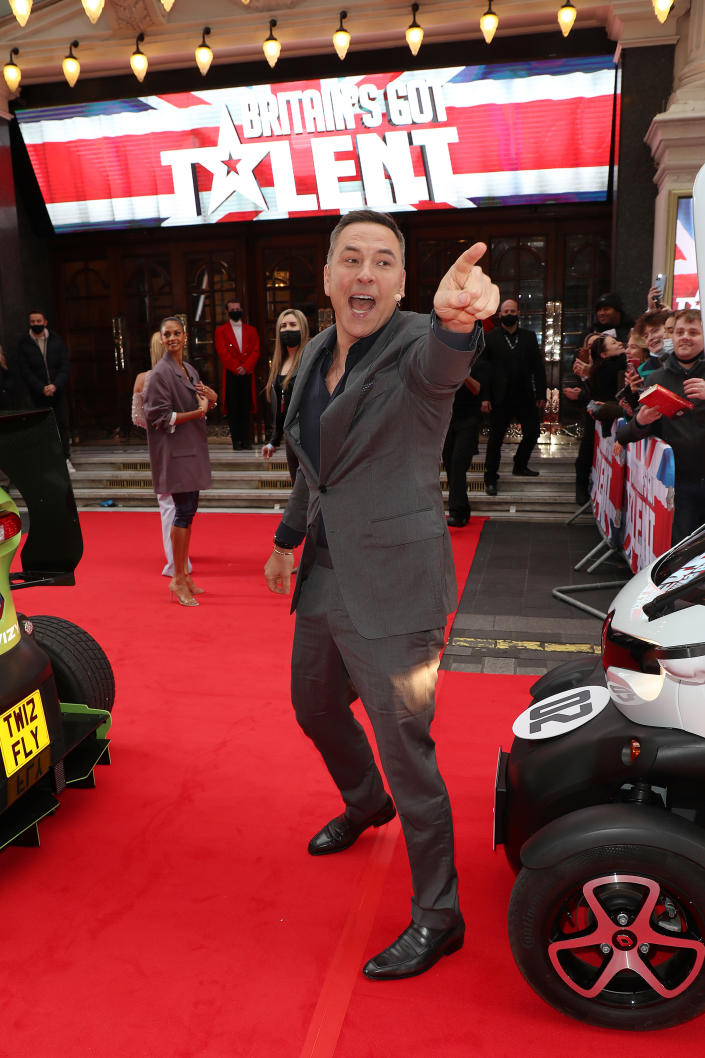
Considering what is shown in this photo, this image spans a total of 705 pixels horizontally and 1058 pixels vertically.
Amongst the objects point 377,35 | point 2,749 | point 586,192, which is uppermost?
point 377,35

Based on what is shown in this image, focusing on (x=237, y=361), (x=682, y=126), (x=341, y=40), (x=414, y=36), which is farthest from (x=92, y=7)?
(x=682, y=126)

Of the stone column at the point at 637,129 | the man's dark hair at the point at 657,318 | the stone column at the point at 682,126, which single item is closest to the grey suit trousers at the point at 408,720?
the man's dark hair at the point at 657,318

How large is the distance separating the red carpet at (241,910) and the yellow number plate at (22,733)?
0.37 metres

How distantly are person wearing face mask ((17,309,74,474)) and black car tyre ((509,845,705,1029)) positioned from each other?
8271mm

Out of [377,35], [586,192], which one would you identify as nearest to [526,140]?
[586,192]

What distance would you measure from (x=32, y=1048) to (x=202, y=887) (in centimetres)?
67

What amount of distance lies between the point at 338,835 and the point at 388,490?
1.27 meters

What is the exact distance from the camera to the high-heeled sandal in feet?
17.4

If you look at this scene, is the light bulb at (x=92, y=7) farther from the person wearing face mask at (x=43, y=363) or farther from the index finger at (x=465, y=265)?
the index finger at (x=465, y=265)

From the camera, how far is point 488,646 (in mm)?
4453

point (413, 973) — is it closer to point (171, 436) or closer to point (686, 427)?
point (686, 427)

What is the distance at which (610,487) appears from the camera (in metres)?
5.77

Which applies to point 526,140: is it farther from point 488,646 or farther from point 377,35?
point 488,646

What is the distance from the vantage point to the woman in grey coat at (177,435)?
512 centimetres
